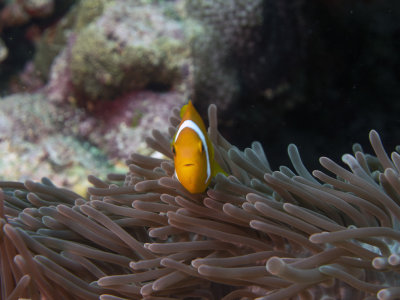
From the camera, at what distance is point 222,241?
4.93ft

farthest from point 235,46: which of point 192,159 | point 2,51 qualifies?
point 192,159

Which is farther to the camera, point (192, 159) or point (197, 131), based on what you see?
point (197, 131)

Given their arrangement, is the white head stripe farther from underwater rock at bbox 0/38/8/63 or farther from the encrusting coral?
underwater rock at bbox 0/38/8/63

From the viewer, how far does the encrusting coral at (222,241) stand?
128 centimetres

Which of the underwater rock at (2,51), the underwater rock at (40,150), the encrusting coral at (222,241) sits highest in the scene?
the underwater rock at (2,51)

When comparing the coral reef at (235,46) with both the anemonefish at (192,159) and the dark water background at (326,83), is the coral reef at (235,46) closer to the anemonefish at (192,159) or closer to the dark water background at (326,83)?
the dark water background at (326,83)

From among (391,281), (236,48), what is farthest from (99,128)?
(391,281)

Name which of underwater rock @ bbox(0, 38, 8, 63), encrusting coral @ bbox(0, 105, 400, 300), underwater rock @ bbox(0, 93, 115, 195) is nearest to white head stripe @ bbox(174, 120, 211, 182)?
encrusting coral @ bbox(0, 105, 400, 300)

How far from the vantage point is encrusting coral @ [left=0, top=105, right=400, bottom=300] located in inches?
50.5

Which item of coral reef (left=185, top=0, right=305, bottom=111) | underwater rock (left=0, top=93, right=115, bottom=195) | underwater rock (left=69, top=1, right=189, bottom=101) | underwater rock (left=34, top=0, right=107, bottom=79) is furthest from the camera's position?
underwater rock (left=34, top=0, right=107, bottom=79)


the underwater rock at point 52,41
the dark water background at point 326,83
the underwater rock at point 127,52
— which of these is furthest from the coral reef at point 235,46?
the underwater rock at point 52,41

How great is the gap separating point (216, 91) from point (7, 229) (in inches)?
114

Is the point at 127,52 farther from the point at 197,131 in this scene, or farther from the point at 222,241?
the point at 222,241

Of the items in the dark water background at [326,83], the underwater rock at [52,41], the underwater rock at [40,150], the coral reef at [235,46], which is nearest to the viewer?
the underwater rock at [40,150]
